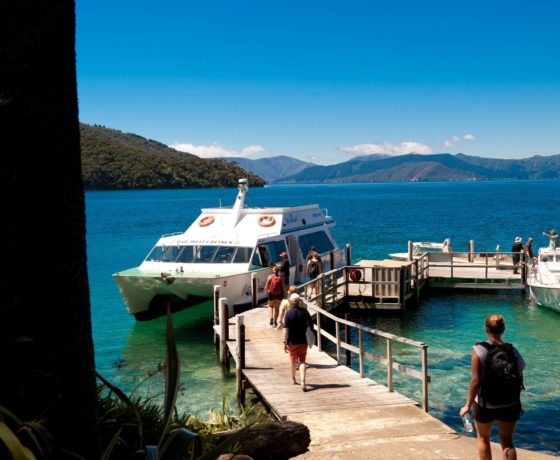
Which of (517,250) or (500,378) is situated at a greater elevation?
(500,378)

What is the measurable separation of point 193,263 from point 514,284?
49.2ft

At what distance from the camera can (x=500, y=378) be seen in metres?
6.33

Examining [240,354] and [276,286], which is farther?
[276,286]

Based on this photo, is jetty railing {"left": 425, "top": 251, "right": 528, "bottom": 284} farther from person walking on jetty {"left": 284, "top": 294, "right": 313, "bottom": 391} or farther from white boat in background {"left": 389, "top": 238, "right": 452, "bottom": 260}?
person walking on jetty {"left": 284, "top": 294, "right": 313, "bottom": 391}

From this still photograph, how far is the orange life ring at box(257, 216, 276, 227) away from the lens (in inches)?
912

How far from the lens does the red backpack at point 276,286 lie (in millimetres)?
17406

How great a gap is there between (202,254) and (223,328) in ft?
19.3

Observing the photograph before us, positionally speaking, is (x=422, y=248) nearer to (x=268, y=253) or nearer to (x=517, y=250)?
(x=517, y=250)

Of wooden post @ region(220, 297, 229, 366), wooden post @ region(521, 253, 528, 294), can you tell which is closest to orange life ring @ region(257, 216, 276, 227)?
→ wooden post @ region(220, 297, 229, 366)

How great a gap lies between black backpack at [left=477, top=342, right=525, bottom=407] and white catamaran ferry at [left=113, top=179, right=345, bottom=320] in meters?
13.6

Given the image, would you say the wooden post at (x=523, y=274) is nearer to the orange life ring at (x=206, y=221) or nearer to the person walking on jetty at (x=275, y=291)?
the orange life ring at (x=206, y=221)

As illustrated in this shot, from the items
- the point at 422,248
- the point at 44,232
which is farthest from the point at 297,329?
the point at 422,248

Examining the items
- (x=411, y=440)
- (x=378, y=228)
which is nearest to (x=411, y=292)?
(x=411, y=440)

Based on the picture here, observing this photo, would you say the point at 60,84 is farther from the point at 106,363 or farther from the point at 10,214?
the point at 106,363
